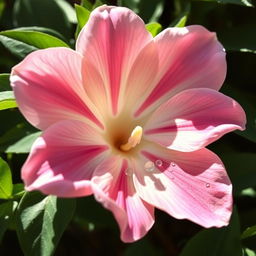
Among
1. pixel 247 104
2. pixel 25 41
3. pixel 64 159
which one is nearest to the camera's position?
pixel 64 159

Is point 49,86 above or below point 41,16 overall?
above

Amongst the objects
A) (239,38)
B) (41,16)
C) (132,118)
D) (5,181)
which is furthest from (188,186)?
(41,16)

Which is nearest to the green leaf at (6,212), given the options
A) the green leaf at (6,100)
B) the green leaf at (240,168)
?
the green leaf at (6,100)

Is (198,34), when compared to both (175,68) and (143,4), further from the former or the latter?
(143,4)

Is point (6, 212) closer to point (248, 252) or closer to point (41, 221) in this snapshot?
point (41, 221)

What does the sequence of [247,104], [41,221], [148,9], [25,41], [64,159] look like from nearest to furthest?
[64,159] < [41,221] < [25,41] < [247,104] < [148,9]

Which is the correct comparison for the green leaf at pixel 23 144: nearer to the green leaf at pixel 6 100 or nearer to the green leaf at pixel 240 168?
the green leaf at pixel 6 100
